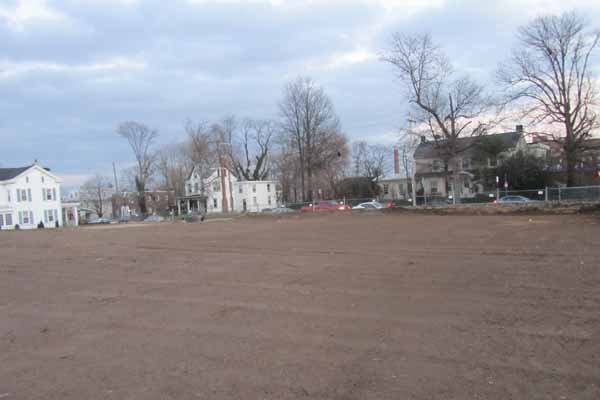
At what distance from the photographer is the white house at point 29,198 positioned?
211 feet

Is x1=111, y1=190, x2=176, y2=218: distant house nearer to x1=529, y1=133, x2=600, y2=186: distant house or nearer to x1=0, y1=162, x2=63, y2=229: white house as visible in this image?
x1=0, y1=162, x2=63, y2=229: white house

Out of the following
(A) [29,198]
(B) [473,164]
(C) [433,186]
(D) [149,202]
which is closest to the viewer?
(B) [473,164]

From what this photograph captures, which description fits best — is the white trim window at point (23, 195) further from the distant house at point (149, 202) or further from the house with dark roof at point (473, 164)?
the house with dark roof at point (473, 164)

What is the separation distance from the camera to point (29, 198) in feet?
218

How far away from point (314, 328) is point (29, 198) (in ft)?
233

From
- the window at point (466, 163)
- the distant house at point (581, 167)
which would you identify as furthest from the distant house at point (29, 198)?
the distant house at point (581, 167)

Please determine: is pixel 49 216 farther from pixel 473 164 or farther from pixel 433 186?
pixel 473 164

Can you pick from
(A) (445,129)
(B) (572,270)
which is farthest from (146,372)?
(A) (445,129)

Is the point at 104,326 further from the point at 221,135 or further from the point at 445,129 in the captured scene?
the point at 221,135

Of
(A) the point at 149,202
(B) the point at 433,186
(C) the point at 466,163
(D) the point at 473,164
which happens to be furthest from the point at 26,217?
(D) the point at 473,164

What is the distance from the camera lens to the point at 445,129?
1789 inches

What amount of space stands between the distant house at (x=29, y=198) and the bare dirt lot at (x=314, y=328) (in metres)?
Result: 59.8

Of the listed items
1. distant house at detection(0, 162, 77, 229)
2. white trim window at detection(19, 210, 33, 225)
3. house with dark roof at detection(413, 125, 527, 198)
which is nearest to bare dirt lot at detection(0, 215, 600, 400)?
house with dark roof at detection(413, 125, 527, 198)

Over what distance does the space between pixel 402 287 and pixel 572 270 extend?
12.9ft
